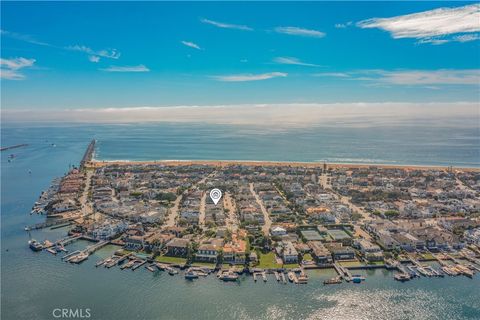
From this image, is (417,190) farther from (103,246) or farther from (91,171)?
(91,171)

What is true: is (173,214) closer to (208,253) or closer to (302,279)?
(208,253)

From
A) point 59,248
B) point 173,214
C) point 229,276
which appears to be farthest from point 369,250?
point 59,248

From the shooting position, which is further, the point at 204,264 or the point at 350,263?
the point at 350,263

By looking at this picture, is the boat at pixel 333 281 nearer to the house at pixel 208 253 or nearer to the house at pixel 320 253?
the house at pixel 320 253

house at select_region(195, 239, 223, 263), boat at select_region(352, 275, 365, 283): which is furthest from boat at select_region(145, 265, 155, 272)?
boat at select_region(352, 275, 365, 283)

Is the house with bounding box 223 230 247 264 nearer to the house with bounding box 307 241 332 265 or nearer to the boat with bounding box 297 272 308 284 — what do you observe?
the boat with bounding box 297 272 308 284

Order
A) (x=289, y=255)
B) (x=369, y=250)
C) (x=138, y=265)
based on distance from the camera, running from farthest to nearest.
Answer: (x=369, y=250) → (x=289, y=255) → (x=138, y=265)

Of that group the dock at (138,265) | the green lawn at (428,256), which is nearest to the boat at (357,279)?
the green lawn at (428,256)
